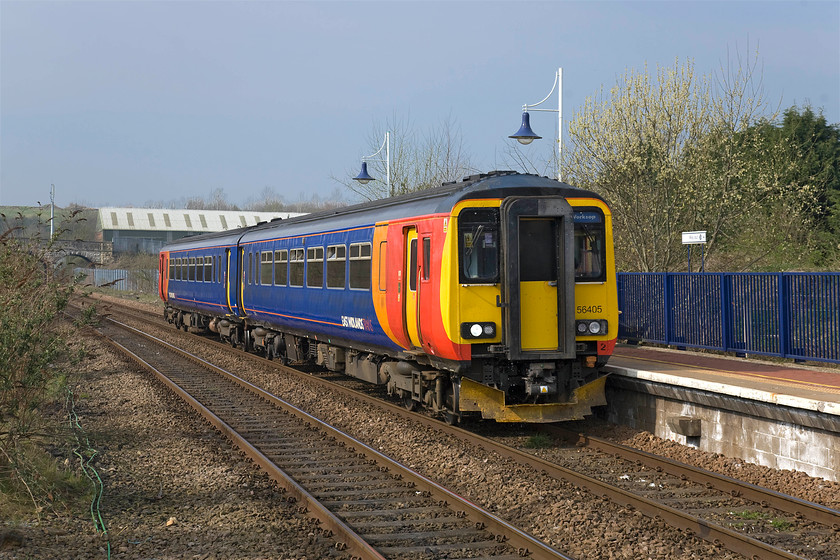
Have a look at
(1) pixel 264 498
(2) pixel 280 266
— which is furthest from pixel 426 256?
(2) pixel 280 266

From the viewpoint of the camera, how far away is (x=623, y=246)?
2172 cm

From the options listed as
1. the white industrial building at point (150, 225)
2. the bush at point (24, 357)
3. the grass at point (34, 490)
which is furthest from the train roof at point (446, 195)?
the white industrial building at point (150, 225)

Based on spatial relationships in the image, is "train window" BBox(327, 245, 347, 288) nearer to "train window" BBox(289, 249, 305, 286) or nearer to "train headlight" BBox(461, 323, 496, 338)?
"train window" BBox(289, 249, 305, 286)

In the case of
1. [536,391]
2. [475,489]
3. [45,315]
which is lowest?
[475,489]

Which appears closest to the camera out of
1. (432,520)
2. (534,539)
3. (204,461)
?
(534,539)

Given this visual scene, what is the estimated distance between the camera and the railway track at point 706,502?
6.47 m

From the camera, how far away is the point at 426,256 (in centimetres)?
1066

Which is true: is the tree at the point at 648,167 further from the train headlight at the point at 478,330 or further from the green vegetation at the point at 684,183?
the train headlight at the point at 478,330

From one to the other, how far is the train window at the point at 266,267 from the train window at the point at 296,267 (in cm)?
A: 155

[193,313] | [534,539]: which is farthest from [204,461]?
[193,313]

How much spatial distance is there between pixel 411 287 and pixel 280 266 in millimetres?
7136

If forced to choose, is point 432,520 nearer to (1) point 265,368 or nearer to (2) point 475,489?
(2) point 475,489

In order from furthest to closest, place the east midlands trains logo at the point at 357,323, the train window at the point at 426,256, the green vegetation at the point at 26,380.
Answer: the east midlands trains logo at the point at 357,323 → the train window at the point at 426,256 → the green vegetation at the point at 26,380

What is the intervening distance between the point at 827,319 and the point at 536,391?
15.3 feet
